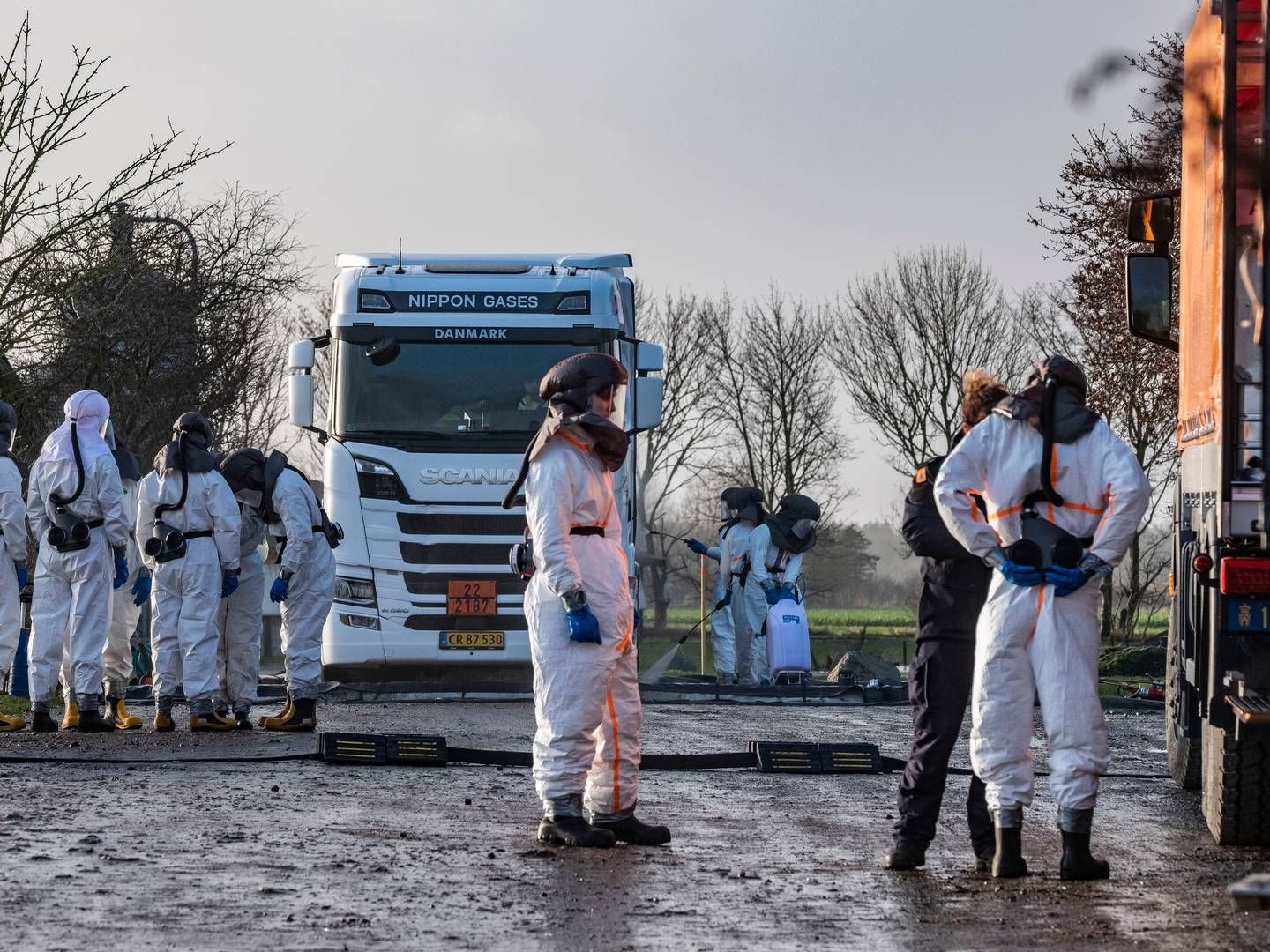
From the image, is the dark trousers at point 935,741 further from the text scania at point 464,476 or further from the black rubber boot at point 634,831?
the text scania at point 464,476

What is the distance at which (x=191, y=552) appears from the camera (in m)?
12.8

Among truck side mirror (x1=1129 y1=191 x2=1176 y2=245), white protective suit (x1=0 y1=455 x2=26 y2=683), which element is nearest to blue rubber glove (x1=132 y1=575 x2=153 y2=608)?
white protective suit (x1=0 y1=455 x2=26 y2=683)

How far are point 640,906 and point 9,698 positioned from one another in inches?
440

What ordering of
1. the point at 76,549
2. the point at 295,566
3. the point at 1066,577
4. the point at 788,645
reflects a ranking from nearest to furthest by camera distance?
the point at 1066,577
the point at 76,549
the point at 295,566
the point at 788,645

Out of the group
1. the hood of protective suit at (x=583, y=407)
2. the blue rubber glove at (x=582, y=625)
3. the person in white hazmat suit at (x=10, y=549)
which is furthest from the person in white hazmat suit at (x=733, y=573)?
the blue rubber glove at (x=582, y=625)

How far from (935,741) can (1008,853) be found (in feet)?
1.69

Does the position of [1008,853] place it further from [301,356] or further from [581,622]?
[301,356]

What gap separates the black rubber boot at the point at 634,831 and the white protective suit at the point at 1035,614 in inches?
56.9

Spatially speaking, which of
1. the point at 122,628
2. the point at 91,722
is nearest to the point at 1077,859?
the point at 91,722

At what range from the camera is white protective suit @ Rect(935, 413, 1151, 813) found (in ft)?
22.0

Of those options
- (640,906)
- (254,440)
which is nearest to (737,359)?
(254,440)

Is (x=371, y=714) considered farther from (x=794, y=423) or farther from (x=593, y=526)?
(x=794, y=423)

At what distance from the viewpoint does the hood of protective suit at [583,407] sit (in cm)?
774

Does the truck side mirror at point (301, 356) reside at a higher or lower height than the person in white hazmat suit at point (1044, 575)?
higher
